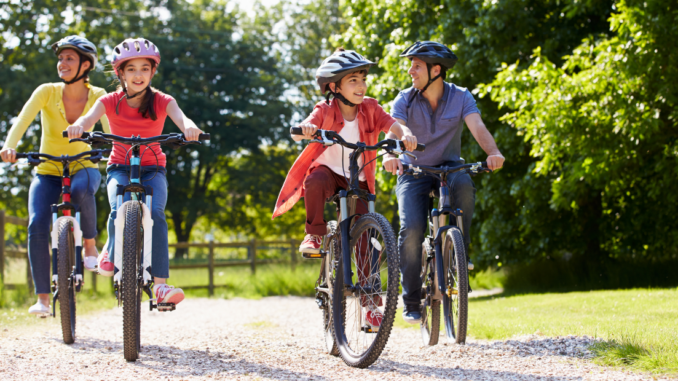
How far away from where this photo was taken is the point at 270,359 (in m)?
4.50

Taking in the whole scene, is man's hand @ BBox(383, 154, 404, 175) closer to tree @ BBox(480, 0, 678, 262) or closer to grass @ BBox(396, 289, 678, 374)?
grass @ BBox(396, 289, 678, 374)

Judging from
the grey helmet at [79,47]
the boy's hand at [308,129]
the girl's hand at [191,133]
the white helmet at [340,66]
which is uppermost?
the grey helmet at [79,47]

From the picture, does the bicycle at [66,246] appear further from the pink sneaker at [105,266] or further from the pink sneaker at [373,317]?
the pink sneaker at [373,317]

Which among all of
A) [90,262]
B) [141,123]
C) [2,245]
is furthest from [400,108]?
[2,245]

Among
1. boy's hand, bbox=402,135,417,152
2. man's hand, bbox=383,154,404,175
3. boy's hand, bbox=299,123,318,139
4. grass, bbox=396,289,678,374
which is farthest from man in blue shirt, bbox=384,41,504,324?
grass, bbox=396,289,678,374

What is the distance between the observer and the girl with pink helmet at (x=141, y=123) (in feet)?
14.6

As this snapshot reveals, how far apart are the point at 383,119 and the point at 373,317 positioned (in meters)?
1.43

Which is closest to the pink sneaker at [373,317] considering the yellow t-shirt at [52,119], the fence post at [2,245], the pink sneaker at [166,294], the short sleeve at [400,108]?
the pink sneaker at [166,294]

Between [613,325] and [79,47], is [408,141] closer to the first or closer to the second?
[613,325]

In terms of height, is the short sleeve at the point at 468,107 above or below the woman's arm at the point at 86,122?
above

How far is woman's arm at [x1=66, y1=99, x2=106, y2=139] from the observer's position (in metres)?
4.23

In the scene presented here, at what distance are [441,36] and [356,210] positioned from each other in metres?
9.14

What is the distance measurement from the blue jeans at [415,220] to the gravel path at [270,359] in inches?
18.5

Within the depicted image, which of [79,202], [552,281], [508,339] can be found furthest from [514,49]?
[79,202]
